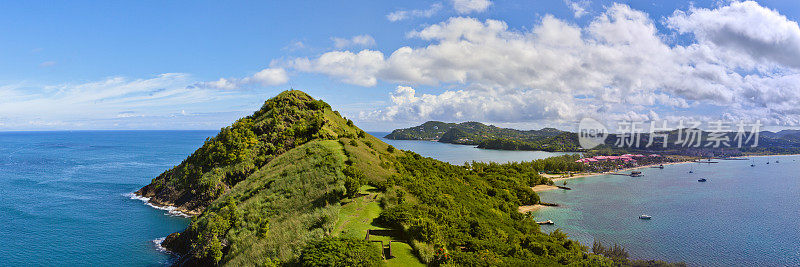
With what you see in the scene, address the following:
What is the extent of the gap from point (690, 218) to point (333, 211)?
2889 inches

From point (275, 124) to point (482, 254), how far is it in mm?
51886

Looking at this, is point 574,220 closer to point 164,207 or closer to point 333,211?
point 333,211

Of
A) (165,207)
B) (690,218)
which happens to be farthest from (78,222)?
(690,218)

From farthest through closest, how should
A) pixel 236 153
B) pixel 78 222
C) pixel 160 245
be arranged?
pixel 236 153 → pixel 78 222 → pixel 160 245

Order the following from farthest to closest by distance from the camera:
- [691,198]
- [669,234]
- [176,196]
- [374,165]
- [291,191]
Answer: [691,198], [176,196], [669,234], [374,165], [291,191]

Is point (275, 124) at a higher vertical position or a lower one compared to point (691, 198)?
higher

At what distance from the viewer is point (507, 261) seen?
1131 inches

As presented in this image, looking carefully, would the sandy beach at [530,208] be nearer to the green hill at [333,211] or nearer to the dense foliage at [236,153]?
the green hill at [333,211]

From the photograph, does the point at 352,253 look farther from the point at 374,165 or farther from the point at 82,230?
the point at 82,230

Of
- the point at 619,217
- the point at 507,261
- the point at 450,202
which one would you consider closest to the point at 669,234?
the point at 619,217

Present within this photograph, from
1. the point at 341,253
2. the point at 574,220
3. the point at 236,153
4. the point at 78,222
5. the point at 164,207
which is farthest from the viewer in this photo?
the point at 164,207

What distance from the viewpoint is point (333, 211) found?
109 ft

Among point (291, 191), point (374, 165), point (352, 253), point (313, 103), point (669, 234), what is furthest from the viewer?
point (313, 103)

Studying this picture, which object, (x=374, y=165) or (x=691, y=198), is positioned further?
(x=691, y=198)
